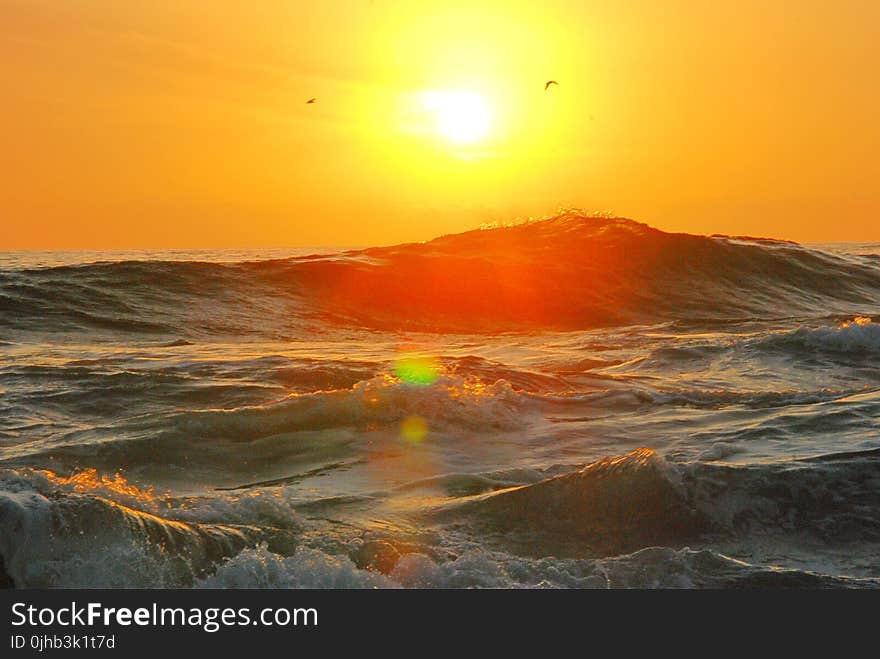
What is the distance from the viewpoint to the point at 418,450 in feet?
31.9

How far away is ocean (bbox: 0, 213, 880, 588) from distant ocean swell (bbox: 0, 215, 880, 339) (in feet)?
0.66

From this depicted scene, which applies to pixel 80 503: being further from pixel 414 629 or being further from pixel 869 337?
pixel 869 337

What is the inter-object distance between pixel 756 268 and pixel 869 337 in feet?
51.8

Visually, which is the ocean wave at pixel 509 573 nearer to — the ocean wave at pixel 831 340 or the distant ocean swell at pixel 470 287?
the ocean wave at pixel 831 340

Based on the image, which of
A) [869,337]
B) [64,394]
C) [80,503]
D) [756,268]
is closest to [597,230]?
[756,268]

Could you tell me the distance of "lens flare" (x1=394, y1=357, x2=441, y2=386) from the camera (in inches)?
486

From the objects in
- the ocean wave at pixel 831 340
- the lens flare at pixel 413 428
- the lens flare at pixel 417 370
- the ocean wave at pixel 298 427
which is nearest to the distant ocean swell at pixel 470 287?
the lens flare at pixel 417 370

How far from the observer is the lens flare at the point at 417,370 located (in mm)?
12344

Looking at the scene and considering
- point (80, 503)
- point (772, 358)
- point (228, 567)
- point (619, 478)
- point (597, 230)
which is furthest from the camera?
point (597, 230)

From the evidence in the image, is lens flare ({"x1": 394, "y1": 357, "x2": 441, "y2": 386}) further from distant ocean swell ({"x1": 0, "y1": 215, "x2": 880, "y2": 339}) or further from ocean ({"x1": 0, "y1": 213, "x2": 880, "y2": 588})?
distant ocean swell ({"x1": 0, "y1": 215, "x2": 880, "y2": 339})

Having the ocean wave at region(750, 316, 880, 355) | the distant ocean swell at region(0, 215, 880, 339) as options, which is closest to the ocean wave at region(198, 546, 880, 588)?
the ocean wave at region(750, 316, 880, 355)

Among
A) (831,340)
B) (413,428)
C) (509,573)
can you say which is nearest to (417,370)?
(413,428)

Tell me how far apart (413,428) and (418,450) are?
85 cm

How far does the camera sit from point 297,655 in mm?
4938
